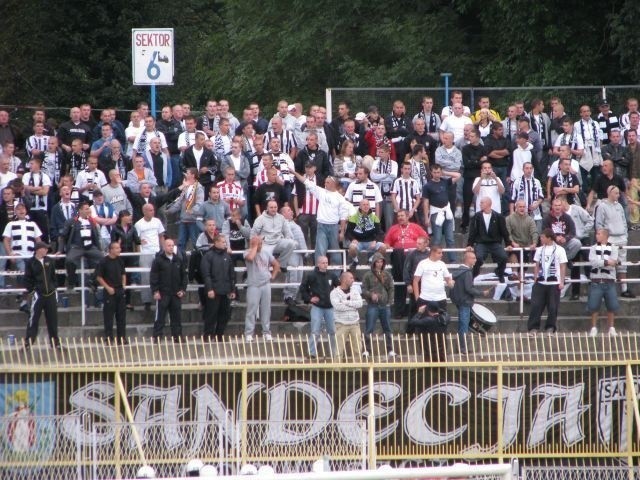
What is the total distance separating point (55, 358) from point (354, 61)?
22278 millimetres

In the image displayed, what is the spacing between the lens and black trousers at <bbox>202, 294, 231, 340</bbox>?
21.1 meters

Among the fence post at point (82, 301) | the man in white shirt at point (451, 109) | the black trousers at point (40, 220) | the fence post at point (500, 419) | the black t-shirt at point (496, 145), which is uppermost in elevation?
the man in white shirt at point (451, 109)

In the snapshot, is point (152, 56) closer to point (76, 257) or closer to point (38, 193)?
point (38, 193)

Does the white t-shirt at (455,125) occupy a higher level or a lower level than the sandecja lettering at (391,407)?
higher

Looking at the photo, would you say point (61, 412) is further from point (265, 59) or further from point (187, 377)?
point (265, 59)

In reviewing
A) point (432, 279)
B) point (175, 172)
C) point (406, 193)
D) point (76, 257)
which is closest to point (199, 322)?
point (76, 257)

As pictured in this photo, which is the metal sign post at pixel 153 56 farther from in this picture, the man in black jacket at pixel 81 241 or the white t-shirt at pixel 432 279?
the white t-shirt at pixel 432 279

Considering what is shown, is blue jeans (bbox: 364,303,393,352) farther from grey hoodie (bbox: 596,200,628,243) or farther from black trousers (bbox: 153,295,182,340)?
grey hoodie (bbox: 596,200,628,243)

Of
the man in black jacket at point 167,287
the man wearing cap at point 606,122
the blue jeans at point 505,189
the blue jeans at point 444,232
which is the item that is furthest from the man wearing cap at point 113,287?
the man wearing cap at point 606,122

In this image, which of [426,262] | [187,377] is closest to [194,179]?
[426,262]

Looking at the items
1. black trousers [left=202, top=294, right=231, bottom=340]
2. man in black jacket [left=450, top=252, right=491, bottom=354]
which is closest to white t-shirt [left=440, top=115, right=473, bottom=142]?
man in black jacket [left=450, top=252, right=491, bottom=354]

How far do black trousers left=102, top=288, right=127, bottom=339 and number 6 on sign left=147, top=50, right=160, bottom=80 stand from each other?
6.22m

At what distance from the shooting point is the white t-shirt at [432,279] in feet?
67.8

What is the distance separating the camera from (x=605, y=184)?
2373 cm
